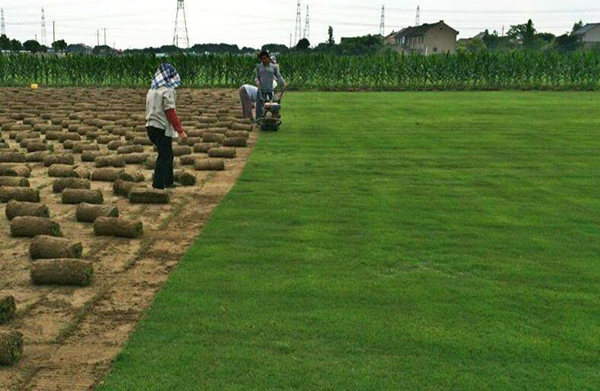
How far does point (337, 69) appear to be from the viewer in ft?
149

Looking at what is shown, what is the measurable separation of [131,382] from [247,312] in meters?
1.44

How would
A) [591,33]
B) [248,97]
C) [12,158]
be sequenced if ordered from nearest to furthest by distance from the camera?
[12,158] < [248,97] < [591,33]

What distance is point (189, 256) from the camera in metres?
7.84

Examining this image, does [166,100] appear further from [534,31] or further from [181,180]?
[534,31]

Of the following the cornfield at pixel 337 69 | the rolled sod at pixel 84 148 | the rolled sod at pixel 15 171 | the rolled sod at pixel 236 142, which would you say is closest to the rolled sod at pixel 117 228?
the rolled sod at pixel 15 171

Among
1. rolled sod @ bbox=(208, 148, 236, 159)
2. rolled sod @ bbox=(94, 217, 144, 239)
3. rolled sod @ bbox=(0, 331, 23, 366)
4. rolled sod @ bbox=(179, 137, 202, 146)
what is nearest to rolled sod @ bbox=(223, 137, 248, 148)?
rolled sod @ bbox=(179, 137, 202, 146)

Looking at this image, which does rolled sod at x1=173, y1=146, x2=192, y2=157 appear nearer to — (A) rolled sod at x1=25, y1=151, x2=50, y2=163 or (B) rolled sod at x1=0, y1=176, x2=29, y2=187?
(A) rolled sod at x1=25, y1=151, x2=50, y2=163

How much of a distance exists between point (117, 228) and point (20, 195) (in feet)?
8.51

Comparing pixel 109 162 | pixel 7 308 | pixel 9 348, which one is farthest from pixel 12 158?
pixel 9 348

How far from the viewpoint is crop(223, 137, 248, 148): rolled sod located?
1641 centimetres

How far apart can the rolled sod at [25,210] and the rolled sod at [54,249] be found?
1.65m

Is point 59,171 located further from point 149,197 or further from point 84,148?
point 149,197

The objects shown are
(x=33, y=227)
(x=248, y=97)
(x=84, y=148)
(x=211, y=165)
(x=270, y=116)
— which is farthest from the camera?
(x=248, y=97)

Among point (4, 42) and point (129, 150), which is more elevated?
point (4, 42)
